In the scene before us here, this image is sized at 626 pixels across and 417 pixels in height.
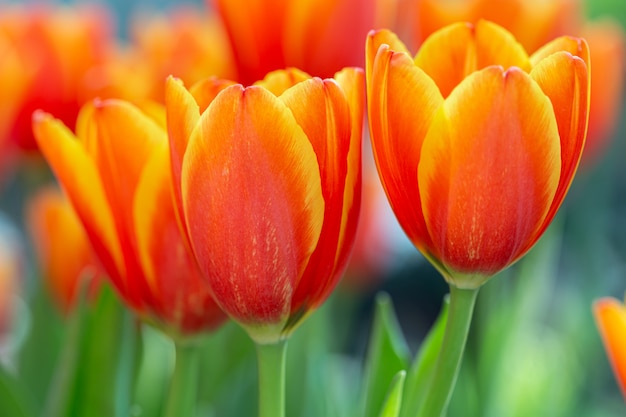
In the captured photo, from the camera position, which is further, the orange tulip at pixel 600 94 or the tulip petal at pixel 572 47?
the orange tulip at pixel 600 94

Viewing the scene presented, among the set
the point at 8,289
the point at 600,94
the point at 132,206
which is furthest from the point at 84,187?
the point at 8,289

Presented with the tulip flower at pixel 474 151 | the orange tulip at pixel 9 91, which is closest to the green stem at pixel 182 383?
the tulip flower at pixel 474 151

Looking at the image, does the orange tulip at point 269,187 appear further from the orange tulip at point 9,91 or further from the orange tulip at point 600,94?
the orange tulip at point 600,94

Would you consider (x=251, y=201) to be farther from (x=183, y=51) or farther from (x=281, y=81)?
(x=183, y=51)

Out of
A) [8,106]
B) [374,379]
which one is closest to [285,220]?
[374,379]

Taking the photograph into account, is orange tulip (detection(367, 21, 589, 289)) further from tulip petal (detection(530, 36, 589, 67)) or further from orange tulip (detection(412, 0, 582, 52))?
orange tulip (detection(412, 0, 582, 52))

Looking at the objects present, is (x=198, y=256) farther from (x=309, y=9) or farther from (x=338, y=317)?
(x=338, y=317)
